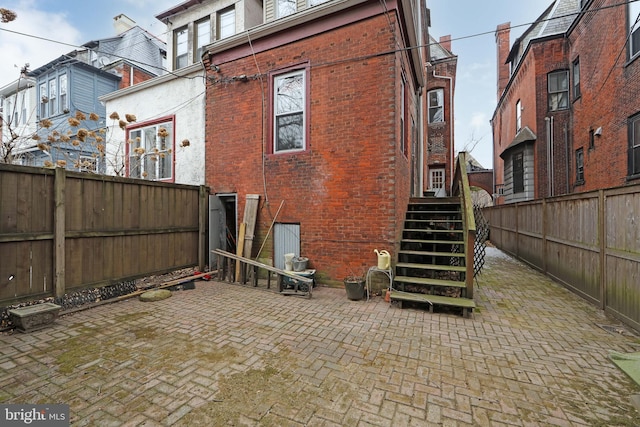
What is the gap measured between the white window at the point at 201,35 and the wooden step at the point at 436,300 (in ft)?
29.9

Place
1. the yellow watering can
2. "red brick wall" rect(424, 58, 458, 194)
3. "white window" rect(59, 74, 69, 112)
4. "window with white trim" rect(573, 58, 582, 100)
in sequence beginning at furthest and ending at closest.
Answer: "red brick wall" rect(424, 58, 458, 194) < "white window" rect(59, 74, 69, 112) < "window with white trim" rect(573, 58, 582, 100) < the yellow watering can

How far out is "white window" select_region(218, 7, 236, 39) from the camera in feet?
27.1

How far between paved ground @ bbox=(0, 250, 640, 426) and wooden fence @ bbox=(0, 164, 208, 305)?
0.76m

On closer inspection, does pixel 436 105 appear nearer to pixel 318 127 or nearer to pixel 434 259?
pixel 318 127

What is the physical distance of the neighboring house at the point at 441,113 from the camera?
583 inches

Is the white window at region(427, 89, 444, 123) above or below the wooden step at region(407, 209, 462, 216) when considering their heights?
above

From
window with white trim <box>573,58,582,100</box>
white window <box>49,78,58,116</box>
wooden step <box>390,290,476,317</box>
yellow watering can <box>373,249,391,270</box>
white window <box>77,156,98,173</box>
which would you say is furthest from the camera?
white window <box>49,78,58,116</box>

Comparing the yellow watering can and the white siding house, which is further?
the white siding house

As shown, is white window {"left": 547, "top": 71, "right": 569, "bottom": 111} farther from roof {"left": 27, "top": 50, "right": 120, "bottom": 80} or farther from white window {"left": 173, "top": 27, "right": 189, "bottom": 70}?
roof {"left": 27, "top": 50, "right": 120, "bottom": 80}

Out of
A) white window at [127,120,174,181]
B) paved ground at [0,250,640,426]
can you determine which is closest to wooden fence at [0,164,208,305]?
paved ground at [0,250,640,426]

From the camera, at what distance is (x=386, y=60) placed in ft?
17.5

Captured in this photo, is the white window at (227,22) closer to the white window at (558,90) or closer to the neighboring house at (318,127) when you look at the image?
the neighboring house at (318,127)

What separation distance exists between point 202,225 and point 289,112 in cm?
358

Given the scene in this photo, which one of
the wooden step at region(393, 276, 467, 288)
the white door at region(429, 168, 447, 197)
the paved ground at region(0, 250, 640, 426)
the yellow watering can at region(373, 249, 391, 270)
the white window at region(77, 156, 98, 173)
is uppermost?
the white door at region(429, 168, 447, 197)
